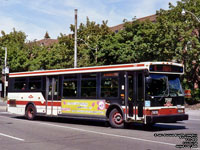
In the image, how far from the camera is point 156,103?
511 inches

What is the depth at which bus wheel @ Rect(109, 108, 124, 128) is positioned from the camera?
1418 centimetres

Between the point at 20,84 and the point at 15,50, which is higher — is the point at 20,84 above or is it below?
below

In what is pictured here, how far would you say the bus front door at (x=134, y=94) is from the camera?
1317 centimetres

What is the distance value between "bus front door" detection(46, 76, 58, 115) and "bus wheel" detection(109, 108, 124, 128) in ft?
13.6

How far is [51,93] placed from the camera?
17.8 metres

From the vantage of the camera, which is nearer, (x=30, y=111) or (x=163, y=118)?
(x=163, y=118)

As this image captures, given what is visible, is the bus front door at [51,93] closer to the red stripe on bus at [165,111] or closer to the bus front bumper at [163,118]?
the red stripe on bus at [165,111]

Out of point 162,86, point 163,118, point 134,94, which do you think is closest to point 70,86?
point 134,94

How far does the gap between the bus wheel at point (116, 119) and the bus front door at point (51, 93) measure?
4143 mm

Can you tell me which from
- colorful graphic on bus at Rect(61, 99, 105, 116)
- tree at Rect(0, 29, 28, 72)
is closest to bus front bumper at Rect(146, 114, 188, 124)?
colorful graphic on bus at Rect(61, 99, 105, 116)

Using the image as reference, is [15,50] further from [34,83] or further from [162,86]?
[162,86]

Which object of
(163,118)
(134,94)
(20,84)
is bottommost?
(163,118)

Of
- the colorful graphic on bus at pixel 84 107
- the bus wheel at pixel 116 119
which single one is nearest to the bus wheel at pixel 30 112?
the colorful graphic on bus at pixel 84 107

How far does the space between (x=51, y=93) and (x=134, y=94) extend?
19.6ft
